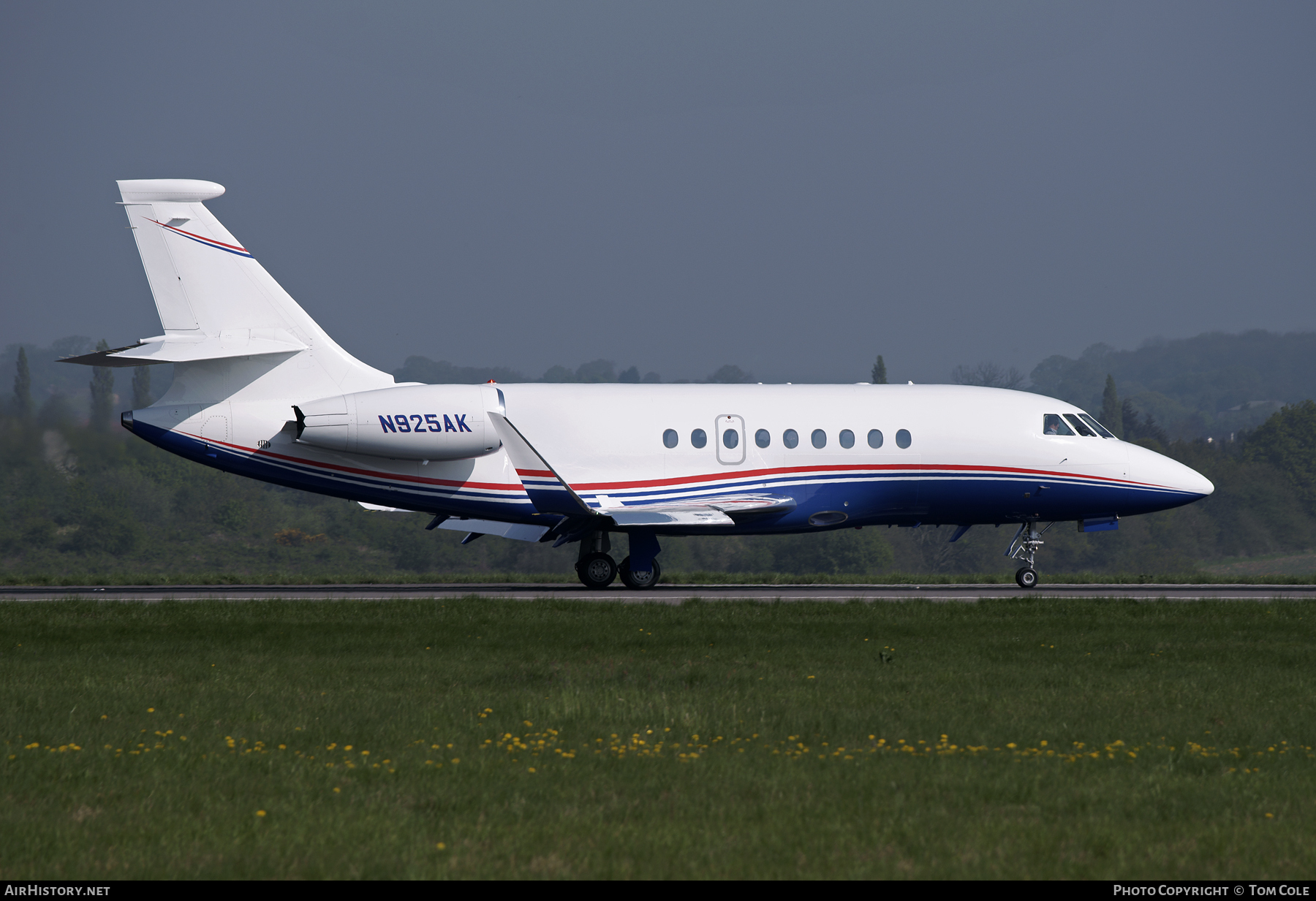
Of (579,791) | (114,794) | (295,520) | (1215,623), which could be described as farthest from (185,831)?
(295,520)

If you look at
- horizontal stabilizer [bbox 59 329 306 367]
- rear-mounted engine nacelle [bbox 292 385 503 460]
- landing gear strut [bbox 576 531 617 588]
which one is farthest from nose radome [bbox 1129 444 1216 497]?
horizontal stabilizer [bbox 59 329 306 367]

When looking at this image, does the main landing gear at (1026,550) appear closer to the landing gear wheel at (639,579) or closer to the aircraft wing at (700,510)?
the aircraft wing at (700,510)

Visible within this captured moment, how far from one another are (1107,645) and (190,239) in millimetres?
19198

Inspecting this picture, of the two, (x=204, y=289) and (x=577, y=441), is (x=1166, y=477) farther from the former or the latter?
(x=204, y=289)

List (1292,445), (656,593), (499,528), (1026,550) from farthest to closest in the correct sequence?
(1292,445)
(1026,550)
(499,528)
(656,593)

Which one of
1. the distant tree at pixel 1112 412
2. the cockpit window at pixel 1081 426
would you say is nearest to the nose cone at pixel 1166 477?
the cockpit window at pixel 1081 426

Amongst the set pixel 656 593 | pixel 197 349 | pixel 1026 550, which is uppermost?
pixel 197 349

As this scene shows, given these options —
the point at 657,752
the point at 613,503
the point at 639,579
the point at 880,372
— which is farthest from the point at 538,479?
the point at 880,372

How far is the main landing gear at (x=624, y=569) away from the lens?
25984 mm

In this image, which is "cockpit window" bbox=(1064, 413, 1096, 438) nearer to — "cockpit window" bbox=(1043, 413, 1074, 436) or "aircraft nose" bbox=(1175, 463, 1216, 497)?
"cockpit window" bbox=(1043, 413, 1074, 436)

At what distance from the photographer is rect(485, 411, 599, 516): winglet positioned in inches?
969

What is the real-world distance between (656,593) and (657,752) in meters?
15.3

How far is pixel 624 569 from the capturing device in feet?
86.4

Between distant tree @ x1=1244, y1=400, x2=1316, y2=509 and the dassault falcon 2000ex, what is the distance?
103 meters
